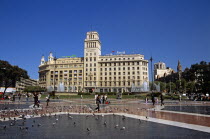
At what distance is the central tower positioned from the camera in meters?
113

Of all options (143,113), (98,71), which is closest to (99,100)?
(143,113)

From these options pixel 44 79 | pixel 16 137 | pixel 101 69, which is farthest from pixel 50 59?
pixel 16 137

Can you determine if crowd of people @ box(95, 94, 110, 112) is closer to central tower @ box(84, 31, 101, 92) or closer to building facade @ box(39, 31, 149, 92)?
building facade @ box(39, 31, 149, 92)

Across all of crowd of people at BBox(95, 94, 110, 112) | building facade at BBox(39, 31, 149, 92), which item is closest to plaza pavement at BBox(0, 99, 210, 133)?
crowd of people at BBox(95, 94, 110, 112)

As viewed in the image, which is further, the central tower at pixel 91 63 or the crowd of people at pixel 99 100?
the central tower at pixel 91 63

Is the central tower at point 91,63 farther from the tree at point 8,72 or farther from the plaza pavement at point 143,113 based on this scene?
the plaza pavement at point 143,113

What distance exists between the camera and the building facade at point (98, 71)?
108938 mm

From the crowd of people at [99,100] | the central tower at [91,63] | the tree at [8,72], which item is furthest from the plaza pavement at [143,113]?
the central tower at [91,63]

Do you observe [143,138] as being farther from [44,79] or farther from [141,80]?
[44,79]

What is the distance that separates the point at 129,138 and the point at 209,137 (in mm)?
3461

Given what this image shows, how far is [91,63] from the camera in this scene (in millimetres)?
113438

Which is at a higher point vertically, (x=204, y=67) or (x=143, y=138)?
(x=204, y=67)

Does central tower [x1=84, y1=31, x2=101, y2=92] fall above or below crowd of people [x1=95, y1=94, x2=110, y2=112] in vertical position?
above

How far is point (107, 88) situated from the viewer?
112 meters
